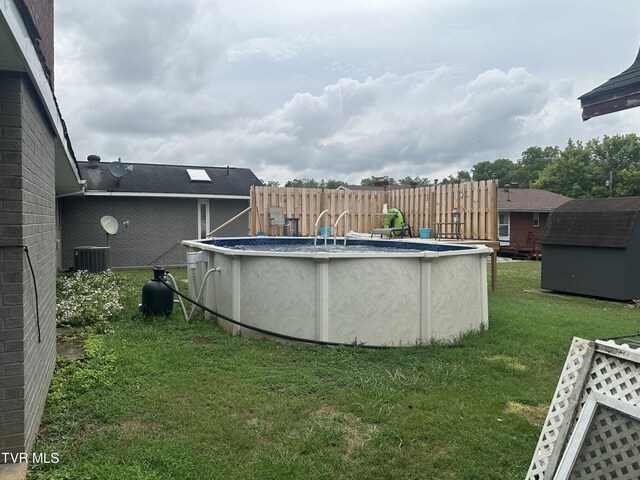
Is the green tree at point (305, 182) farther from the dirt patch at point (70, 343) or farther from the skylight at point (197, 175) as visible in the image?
the dirt patch at point (70, 343)

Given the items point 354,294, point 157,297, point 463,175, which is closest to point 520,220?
point 354,294

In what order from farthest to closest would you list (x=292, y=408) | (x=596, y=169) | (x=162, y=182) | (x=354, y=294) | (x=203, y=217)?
(x=596, y=169), (x=203, y=217), (x=162, y=182), (x=354, y=294), (x=292, y=408)

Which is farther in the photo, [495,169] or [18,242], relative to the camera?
[495,169]

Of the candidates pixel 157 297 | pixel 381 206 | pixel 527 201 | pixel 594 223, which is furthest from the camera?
pixel 527 201

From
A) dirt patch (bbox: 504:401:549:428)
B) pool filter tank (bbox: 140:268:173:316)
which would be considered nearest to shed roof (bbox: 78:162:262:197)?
pool filter tank (bbox: 140:268:173:316)

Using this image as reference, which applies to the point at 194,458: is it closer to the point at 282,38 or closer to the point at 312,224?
the point at 312,224

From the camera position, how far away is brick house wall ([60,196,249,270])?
50.3 feet

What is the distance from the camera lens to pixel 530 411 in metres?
3.75

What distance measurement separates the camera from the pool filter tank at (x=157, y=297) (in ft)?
22.5

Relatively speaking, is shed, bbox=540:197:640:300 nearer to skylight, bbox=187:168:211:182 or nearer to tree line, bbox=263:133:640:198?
skylight, bbox=187:168:211:182

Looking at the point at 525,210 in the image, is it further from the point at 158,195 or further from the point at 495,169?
the point at 495,169

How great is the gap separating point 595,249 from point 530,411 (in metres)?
8.48

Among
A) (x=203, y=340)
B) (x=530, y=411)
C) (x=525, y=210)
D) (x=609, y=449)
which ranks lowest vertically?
(x=530, y=411)

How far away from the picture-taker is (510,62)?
1305cm
